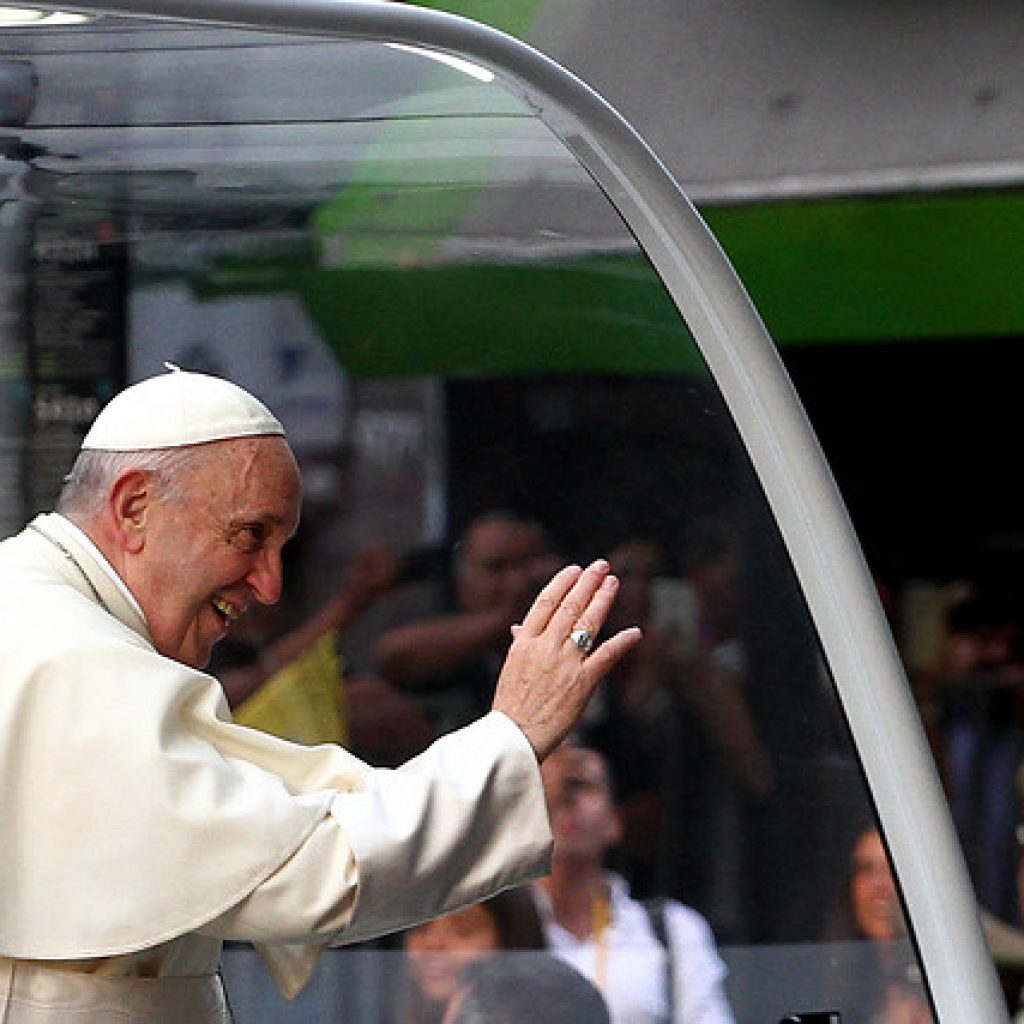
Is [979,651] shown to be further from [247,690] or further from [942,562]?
[247,690]

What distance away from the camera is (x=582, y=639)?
2.20m

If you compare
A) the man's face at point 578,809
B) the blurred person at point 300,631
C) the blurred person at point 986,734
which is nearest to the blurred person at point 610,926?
the man's face at point 578,809

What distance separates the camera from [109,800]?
207 centimetres

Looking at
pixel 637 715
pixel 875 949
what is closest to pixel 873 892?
pixel 875 949

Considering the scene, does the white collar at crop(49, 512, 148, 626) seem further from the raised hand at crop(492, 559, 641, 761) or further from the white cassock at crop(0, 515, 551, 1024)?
the raised hand at crop(492, 559, 641, 761)

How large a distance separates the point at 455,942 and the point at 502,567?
81cm

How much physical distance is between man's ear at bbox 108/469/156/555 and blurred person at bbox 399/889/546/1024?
1173 millimetres

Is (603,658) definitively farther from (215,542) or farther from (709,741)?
(709,741)

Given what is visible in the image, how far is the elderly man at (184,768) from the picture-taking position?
2.07m

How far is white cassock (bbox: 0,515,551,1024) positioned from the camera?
2.06m

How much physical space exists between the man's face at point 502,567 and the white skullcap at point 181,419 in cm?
161

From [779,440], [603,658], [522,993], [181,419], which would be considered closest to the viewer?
[603,658]

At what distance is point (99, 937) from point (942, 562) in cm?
503

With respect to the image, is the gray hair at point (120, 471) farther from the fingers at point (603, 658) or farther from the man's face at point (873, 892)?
the man's face at point (873, 892)
